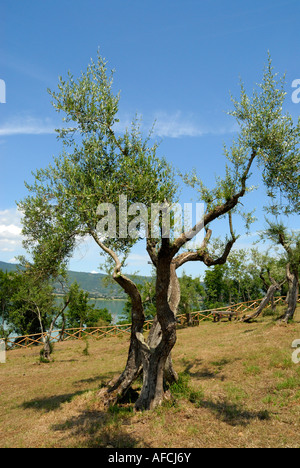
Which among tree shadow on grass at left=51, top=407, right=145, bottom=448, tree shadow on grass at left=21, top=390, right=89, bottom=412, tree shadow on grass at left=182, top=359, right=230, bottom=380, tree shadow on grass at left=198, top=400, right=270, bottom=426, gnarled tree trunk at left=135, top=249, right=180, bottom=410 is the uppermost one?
gnarled tree trunk at left=135, top=249, right=180, bottom=410

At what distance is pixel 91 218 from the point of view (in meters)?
10.0

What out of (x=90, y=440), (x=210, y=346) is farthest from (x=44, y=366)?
(x=90, y=440)

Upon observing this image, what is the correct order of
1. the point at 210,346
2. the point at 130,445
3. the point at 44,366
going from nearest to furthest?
the point at 130,445 → the point at 210,346 → the point at 44,366

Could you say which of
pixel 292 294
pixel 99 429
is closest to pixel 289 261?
pixel 292 294

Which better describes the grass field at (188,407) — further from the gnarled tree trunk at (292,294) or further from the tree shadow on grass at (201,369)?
the gnarled tree trunk at (292,294)

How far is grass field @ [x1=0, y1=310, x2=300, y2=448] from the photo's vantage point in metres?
8.56

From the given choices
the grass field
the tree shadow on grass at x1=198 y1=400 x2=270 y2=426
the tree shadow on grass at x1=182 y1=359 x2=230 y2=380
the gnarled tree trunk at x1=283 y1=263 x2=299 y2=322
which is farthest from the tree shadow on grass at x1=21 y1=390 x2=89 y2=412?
the gnarled tree trunk at x1=283 y1=263 x2=299 y2=322

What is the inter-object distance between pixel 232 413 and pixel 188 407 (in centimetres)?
147

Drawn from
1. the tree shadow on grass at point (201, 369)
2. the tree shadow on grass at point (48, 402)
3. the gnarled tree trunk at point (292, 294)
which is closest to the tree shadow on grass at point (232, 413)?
the tree shadow on grass at point (201, 369)

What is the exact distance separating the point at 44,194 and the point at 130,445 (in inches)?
358

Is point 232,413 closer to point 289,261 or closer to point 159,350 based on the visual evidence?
point 159,350

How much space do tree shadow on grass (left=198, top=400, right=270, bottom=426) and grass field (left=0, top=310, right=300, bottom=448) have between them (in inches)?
1.1

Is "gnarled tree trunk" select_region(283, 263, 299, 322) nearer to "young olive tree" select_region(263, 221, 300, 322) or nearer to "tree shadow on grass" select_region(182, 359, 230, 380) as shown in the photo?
"young olive tree" select_region(263, 221, 300, 322)

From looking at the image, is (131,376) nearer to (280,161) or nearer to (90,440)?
(90,440)
